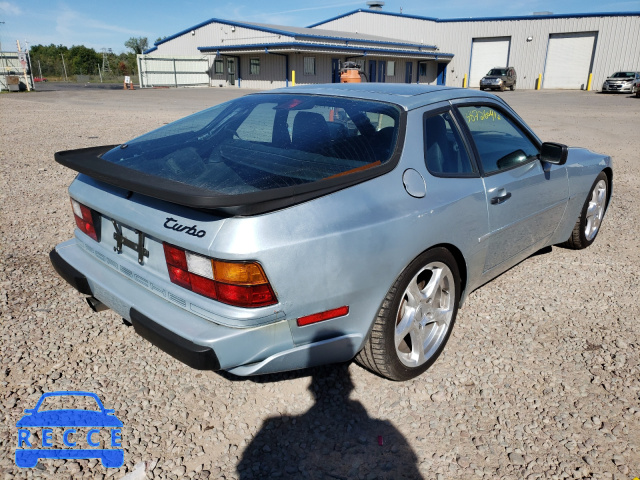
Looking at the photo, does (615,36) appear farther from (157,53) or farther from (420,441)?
(420,441)

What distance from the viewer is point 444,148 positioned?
2754 millimetres

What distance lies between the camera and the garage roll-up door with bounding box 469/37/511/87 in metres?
41.7

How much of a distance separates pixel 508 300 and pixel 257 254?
244cm

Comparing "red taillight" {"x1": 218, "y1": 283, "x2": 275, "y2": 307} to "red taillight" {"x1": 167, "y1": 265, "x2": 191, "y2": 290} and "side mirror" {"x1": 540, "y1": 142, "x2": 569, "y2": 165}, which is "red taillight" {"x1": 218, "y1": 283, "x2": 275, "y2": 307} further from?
"side mirror" {"x1": 540, "y1": 142, "x2": 569, "y2": 165}

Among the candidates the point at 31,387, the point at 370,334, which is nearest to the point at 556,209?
the point at 370,334

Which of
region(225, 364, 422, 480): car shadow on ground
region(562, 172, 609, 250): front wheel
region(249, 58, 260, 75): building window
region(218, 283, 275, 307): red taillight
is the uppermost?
region(249, 58, 260, 75): building window

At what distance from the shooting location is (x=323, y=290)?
6.76 feet

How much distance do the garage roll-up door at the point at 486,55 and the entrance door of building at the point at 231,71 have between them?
2073 centimetres

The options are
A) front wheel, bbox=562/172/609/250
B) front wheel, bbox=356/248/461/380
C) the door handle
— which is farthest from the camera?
front wheel, bbox=562/172/609/250

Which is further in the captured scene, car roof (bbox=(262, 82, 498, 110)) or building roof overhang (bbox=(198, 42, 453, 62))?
building roof overhang (bbox=(198, 42, 453, 62))

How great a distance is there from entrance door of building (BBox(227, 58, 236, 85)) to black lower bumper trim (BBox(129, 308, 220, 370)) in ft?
136

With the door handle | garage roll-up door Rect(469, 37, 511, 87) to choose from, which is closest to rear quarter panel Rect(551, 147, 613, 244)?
the door handle

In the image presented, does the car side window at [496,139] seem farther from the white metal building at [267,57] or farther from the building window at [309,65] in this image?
the building window at [309,65]

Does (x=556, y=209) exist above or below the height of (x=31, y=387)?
above
